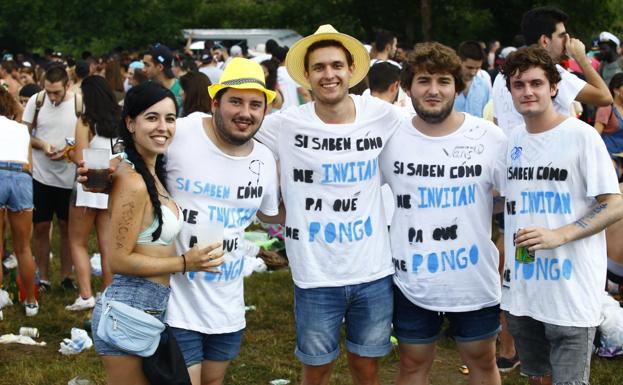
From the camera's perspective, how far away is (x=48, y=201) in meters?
8.16

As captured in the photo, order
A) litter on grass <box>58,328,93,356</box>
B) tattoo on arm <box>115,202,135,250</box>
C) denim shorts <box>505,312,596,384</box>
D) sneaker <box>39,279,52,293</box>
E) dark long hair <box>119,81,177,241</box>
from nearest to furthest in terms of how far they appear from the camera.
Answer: tattoo on arm <box>115,202,135,250</box>
dark long hair <box>119,81,177,241</box>
denim shorts <box>505,312,596,384</box>
litter on grass <box>58,328,93,356</box>
sneaker <box>39,279,52,293</box>

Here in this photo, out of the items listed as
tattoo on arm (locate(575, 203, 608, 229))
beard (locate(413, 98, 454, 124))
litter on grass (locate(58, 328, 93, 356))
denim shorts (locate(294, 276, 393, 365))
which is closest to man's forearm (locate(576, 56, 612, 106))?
beard (locate(413, 98, 454, 124))

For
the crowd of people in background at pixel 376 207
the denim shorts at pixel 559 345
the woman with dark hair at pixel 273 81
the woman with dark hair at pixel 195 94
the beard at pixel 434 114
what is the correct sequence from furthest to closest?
the woman with dark hair at pixel 273 81, the woman with dark hair at pixel 195 94, the beard at pixel 434 114, the denim shorts at pixel 559 345, the crowd of people in background at pixel 376 207

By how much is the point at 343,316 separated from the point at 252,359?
208 cm

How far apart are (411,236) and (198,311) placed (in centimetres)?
114

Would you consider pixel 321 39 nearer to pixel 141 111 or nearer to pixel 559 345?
pixel 141 111

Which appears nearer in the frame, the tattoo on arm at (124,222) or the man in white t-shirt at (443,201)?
the tattoo on arm at (124,222)

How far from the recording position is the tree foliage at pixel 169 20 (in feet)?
104

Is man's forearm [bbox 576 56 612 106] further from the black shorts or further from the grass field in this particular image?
the black shorts

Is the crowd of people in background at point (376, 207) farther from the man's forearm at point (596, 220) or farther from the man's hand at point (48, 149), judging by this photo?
the man's hand at point (48, 149)

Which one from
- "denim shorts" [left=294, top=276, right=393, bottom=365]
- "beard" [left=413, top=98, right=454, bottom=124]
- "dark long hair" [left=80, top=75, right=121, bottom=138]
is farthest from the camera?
"dark long hair" [left=80, top=75, right=121, bottom=138]

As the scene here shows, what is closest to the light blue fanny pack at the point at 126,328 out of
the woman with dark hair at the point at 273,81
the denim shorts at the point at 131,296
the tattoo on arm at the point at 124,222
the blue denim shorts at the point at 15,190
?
the denim shorts at the point at 131,296

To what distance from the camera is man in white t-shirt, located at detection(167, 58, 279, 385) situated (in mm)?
4156

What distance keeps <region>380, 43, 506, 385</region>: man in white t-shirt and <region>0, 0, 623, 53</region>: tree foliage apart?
26578 mm
